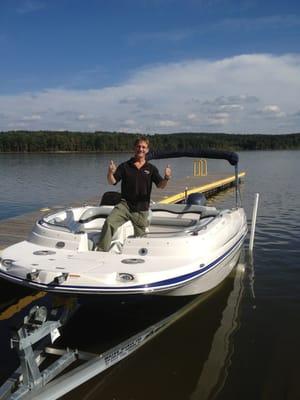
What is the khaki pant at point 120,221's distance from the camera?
5.65 m

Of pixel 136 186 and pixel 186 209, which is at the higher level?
pixel 136 186

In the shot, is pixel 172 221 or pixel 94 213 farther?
pixel 172 221

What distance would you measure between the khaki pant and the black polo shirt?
0.29 feet

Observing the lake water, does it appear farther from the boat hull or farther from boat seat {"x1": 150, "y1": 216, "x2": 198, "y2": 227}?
boat seat {"x1": 150, "y1": 216, "x2": 198, "y2": 227}

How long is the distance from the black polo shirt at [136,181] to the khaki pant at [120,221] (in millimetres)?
89

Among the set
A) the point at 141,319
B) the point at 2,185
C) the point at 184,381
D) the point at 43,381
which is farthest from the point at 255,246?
the point at 2,185

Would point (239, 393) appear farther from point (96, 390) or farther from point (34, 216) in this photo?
point (34, 216)

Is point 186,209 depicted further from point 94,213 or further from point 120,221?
point 120,221

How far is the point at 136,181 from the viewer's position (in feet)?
19.5

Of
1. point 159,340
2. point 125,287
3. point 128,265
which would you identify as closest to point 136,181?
point 128,265

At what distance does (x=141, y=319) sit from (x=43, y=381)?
238 centimetres

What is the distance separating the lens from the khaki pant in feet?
18.5

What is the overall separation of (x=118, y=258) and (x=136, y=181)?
4.39ft

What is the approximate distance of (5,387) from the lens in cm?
382
